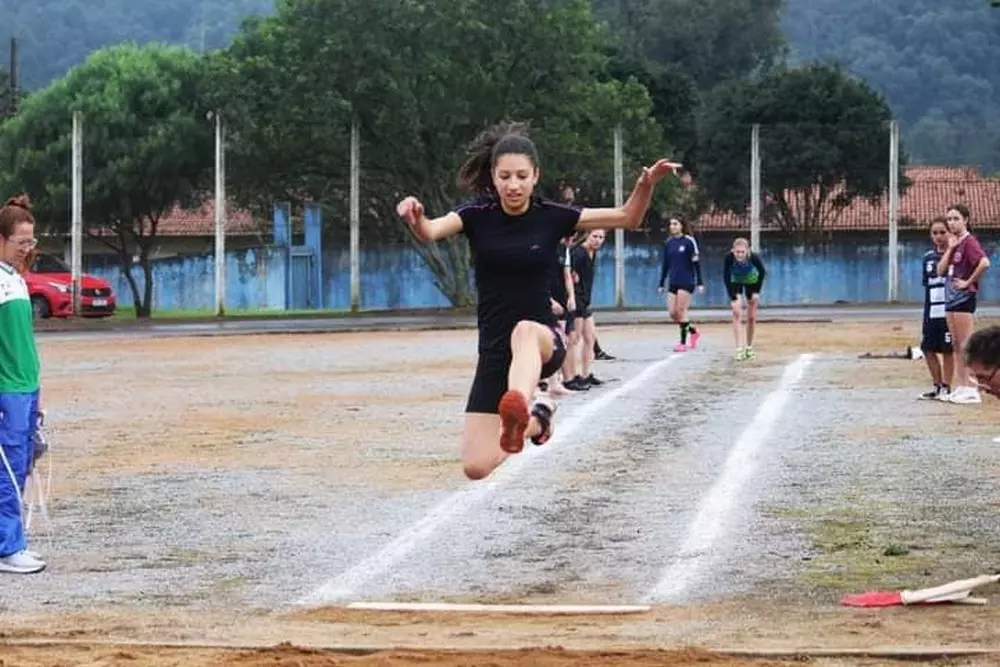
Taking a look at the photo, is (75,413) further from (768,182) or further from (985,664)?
(768,182)

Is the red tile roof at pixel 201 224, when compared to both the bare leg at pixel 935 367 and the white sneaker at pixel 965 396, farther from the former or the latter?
the white sneaker at pixel 965 396

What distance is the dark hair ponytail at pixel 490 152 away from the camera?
10266 millimetres

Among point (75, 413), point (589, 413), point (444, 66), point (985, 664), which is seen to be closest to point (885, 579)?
point (985, 664)

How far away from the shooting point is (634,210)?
10.3m

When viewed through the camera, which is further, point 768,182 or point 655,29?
point 655,29

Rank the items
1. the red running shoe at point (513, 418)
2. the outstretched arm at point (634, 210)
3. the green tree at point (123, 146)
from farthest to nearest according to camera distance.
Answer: the green tree at point (123, 146)
the outstretched arm at point (634, 210)
the red running shoe at point (513, 418)

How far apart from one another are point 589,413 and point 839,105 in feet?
182

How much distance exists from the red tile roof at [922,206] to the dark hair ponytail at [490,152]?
59706mm

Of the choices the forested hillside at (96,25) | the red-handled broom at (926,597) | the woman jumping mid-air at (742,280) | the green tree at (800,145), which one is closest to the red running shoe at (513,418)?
the red-handled broom at (926,597)

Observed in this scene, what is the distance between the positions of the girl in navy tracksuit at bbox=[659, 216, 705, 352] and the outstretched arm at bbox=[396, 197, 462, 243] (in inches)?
786

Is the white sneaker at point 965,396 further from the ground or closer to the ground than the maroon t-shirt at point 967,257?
closer to the ground

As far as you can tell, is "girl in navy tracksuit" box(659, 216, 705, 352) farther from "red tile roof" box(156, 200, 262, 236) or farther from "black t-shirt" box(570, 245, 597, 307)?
"red tile roof" box(156, 200, 262, 236)

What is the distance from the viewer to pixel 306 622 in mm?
10219

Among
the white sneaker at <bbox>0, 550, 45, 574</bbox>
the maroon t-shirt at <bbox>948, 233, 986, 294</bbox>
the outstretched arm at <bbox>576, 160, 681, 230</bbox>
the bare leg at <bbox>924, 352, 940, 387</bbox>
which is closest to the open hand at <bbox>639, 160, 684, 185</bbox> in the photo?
the outstretched arm at <bbox>576, 160, 681, 230</bbox>
